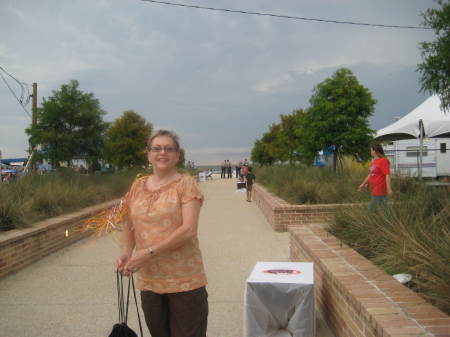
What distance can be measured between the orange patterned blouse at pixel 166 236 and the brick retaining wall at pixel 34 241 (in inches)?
120

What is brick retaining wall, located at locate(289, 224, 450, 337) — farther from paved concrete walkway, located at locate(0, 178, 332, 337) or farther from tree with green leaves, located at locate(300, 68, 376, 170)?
tree with green leaves, located at locate(300, 68, 376, 170)

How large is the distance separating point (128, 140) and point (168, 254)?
21.8 meters

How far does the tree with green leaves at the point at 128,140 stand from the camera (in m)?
23.5

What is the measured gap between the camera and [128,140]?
23766 millimetres

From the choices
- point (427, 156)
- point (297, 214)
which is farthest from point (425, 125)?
point (427, 156)

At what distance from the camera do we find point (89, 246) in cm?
840

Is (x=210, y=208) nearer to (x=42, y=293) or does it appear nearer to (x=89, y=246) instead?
(x=89, y=246)

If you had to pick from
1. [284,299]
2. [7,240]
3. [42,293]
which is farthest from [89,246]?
[284,299]

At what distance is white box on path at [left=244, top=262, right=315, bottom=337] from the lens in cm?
359

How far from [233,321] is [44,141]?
38.5 feet

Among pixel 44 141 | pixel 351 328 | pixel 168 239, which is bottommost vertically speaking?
pixel 351 328

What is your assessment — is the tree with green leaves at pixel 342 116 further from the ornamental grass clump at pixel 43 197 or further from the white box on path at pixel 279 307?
the white box on path at pixel 279 307

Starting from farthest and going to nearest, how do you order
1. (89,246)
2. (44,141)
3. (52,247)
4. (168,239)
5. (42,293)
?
(44,141) → (89,246) → (52,247) → (42,293) → (168,239)

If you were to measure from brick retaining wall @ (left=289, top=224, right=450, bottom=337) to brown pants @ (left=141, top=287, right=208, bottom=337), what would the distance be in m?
1.12
